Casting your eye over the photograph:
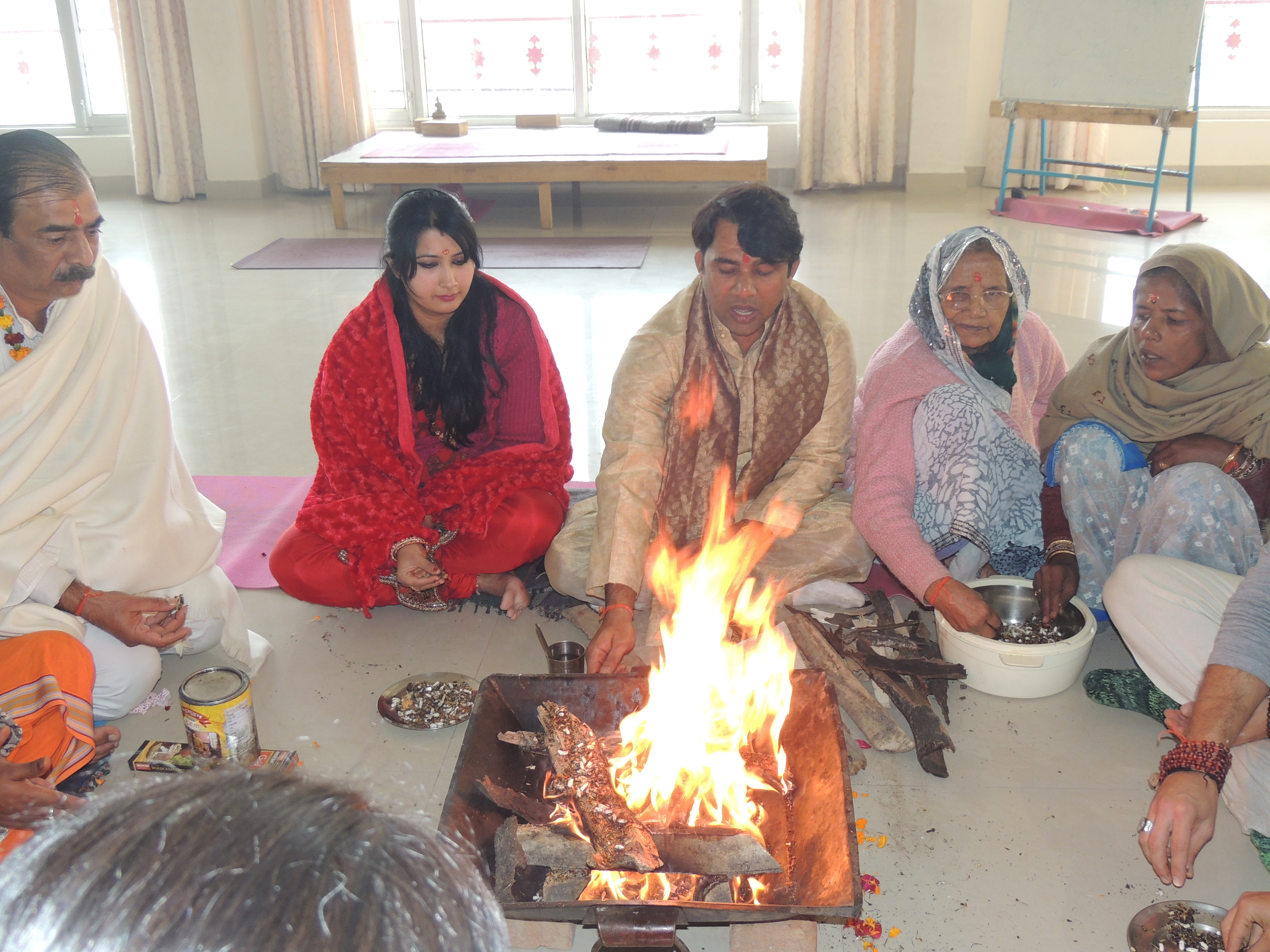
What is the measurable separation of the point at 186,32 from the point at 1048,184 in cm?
709

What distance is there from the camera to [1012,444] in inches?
114

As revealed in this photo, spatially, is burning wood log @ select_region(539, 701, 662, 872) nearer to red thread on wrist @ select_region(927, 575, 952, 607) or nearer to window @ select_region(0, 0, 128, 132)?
red thread on wrist @ select_region(927, 575, 952, 607)

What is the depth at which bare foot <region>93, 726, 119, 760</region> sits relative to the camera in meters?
2.36

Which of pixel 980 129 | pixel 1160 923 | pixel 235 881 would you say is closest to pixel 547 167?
pixel 980 129

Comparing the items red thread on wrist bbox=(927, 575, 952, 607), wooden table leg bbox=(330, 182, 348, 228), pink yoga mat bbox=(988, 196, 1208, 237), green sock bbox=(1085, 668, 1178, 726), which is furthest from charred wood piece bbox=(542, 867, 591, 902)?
wooden table leg bbox=(330, 182, 348, 228)

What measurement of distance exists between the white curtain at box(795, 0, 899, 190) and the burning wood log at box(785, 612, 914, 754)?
21.7 ft

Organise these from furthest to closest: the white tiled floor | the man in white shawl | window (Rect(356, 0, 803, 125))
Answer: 1. window (Rect(356, 0, 803, 125))
2. the man in white shawl
3. the white tiled floor

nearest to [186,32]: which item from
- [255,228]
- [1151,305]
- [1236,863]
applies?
[255,228]

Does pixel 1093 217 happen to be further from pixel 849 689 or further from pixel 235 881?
pixel 235 881

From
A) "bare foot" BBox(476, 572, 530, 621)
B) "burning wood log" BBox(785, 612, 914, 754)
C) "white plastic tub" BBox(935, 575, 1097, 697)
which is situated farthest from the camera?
"bare foot" BBox(476, 572, 530, 621)

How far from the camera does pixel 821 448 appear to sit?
9.67ft

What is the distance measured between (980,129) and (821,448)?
679 centimetres

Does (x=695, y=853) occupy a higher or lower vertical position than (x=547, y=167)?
lower

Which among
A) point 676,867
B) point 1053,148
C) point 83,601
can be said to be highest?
point 1053,148
